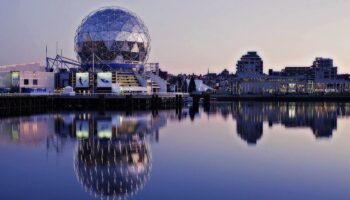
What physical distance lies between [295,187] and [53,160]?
866 cm

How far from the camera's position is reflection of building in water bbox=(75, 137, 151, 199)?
12.5 metres

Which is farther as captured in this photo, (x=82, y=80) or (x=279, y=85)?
(x=279, y=85)

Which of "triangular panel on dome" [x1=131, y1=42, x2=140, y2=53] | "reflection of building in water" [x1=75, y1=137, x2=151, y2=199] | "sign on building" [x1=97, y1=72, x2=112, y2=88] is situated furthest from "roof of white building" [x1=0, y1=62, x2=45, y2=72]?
"reflection of building in water" [x1=75, y1=137, x2=151, y2=199]

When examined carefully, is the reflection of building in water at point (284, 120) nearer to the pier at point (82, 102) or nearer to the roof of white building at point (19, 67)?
the pier at point (82, 102)

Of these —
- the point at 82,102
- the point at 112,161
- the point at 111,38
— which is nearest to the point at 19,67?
the point at 111,38

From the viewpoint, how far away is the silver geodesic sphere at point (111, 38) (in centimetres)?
7206

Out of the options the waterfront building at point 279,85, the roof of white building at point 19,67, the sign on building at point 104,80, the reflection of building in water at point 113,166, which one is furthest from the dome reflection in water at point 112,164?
the waterfront building at point 279,85

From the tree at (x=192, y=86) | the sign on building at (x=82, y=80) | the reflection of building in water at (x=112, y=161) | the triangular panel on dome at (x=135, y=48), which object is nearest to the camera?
the reflection of building in water at (x=112, y=161)

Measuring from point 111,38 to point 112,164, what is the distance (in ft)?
189

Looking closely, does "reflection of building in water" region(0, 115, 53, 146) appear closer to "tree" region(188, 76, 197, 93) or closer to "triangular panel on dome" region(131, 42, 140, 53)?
"triangular panel on dome" region(131, 42, 140, 53)

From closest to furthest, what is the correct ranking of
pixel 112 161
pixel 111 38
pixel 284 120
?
pixel 112 161, pixel 284 120, pixel 111 38

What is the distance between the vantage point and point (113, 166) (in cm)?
1543

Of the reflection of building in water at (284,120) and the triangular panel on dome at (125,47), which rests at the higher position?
the triangular panel on dome at (125,47)

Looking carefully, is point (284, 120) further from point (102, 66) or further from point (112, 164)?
point (102, 66)
